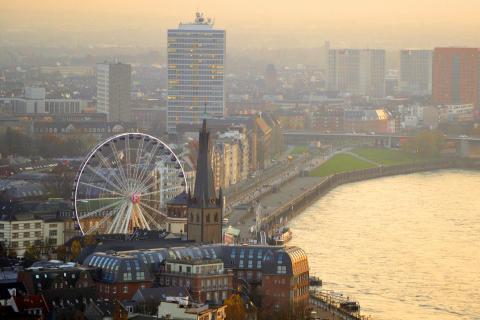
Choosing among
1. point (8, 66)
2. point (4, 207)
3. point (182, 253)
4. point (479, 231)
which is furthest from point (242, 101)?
point (182, 253)

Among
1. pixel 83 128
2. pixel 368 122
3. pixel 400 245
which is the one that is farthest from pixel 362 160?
pixel 400 245

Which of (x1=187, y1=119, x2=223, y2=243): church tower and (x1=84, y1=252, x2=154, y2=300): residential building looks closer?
(x1=84, y1=252, x2=154, y2=300): residential building

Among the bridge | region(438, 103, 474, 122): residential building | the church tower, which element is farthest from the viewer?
region(438, 103, 474, 122): residential building

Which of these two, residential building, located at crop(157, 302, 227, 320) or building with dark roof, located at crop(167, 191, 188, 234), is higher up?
building with dark roof, located at crop(167, 191, 188, 234)

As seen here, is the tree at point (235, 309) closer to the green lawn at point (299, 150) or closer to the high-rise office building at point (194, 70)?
the high-rise office building at point (194, 70)

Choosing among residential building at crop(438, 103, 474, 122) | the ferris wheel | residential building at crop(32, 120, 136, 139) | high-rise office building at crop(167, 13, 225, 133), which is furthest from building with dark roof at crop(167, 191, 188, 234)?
residential building at crop(438, 103, 474, 122)

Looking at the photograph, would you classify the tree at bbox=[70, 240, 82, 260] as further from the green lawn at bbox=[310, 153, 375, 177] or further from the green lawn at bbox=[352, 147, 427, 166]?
the green lawn at bbox=[352, 147, 427, 166]

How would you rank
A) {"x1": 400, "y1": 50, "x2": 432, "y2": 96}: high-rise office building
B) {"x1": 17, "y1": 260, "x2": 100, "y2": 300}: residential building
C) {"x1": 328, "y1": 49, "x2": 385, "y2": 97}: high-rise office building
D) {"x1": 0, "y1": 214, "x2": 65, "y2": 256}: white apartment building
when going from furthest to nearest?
{"x1": 400, "y1": 50, "x2": 432, "y2": 96}: high-rise office building → {"x1": 328, "y1": 49, "x2": 385, "y2": 97}: high-rise office building → {"x1": 0, "y1": 214, "x2": 65, "y2": 256}: white apartment building → {"x1": 17, "y1": 260, "x2": 100, "y2": 300}: residential building

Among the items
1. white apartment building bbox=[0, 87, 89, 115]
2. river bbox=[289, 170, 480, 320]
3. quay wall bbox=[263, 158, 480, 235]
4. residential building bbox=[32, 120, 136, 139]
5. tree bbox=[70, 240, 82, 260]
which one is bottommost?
river bbox=[289, 170, 480, 320]

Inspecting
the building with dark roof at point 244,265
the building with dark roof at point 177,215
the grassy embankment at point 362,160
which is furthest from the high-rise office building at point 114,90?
the building with dark roof at point 244,265
